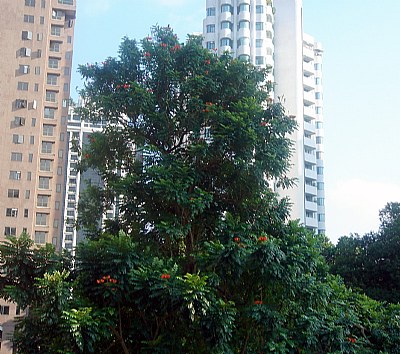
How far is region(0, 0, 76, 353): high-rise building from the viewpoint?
36.2 metres

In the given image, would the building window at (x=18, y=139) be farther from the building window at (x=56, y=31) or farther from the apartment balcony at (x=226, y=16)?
the apartment balcony at (x=226, y=16)

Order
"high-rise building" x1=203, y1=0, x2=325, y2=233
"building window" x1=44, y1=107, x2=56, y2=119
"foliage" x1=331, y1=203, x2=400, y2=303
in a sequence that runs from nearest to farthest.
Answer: "foliage" x1=331, y1=203, x2=400, y2=303 < "building window" x1=44, y1=107, x2=56, y2=119 < "high-rise building" x1=203, y1=0, x2=325, y2=233

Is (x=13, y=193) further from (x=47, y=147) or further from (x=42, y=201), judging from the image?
(x=47, y=147)

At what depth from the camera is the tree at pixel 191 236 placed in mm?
10023

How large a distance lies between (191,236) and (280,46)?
4205 cm

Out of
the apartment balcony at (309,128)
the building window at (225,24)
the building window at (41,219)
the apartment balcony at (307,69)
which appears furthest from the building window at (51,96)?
the apartment balcony at (307,69)

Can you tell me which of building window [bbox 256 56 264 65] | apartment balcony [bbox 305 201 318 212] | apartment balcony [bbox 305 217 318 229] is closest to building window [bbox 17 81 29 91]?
building window [bbox 256 56 264 65]

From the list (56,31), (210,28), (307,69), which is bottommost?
(56,31)

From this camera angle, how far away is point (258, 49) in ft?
163

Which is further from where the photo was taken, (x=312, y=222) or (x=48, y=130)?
(x=312, y=222)

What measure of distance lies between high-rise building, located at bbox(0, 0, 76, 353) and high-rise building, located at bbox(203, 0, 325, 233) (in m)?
15.5

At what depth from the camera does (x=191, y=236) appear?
11945 millimetres

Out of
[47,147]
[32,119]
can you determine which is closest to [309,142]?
[47,147]

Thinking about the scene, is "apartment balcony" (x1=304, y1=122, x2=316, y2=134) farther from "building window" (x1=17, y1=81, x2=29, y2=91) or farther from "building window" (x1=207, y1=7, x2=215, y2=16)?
"building window" (x1=17, y1=81, x2=29, y2=91)
